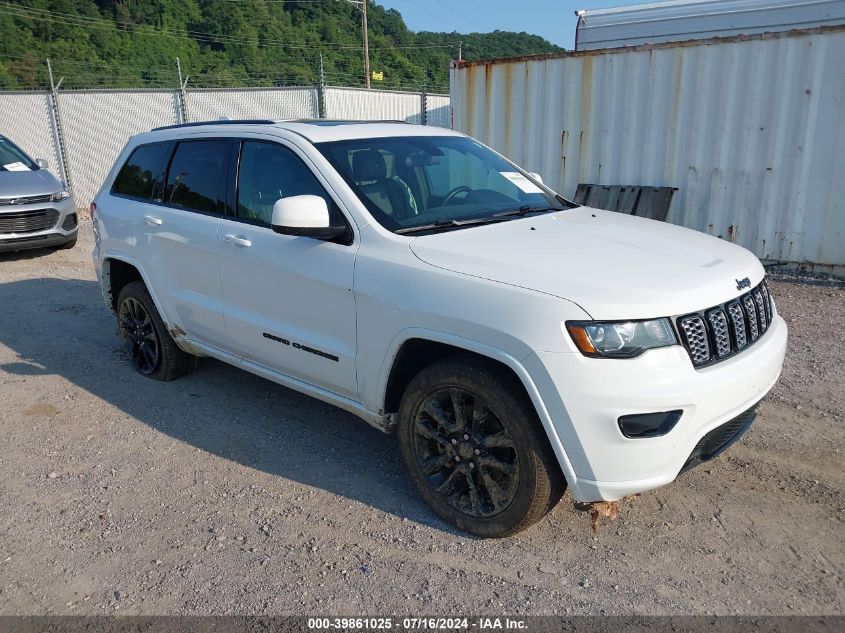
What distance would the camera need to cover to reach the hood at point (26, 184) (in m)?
9.34

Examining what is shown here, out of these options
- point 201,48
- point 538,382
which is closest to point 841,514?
point 538,382

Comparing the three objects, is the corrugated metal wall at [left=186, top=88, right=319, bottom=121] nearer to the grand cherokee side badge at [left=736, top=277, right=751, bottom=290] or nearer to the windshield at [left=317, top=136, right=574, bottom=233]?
the windshield at [left=317, top=136, right=574, bottom=233]

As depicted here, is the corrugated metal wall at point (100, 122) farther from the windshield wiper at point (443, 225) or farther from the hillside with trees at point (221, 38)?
the hillside with trees at point (221, 38)

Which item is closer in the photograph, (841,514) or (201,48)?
(841,514)

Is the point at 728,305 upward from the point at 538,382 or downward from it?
upward

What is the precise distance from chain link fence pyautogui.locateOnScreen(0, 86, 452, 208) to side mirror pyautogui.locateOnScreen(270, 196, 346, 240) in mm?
12071

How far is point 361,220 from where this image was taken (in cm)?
347

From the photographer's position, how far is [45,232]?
965 cm

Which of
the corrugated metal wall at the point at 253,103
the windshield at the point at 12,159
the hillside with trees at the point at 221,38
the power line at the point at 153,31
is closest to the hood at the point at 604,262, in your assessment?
the windshield at the point at 12,159

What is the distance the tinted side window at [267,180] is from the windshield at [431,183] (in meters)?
0.17

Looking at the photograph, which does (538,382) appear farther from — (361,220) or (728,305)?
(361,220)

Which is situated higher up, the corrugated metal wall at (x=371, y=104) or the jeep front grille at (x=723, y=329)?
the corrugated metal wall at (x=371, y=104)

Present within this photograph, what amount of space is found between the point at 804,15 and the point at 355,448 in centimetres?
850

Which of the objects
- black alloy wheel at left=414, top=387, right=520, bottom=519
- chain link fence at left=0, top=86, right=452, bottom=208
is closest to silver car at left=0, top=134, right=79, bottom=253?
chain link fence at left=0, top=86, right=452, bottom=208
